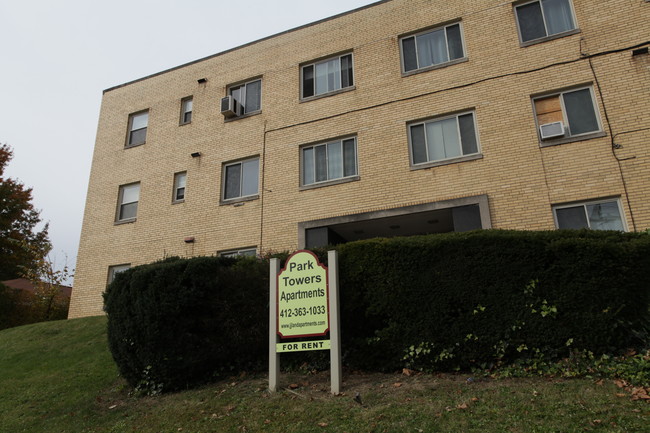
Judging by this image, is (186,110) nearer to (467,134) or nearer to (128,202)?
(128,202)

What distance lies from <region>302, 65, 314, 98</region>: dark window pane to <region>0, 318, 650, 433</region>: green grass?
10.1 metres

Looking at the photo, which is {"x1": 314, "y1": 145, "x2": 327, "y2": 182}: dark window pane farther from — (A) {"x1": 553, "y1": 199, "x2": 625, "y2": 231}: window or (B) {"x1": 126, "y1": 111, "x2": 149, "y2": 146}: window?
(B) {"x1": 126, "y1": 111, "x2": 149, "y2": 146}: window

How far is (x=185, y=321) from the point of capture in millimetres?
8047

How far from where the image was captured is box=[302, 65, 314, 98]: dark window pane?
15.5 meters

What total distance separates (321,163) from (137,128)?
864 centimetres

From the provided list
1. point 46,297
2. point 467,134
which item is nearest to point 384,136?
point 467,134

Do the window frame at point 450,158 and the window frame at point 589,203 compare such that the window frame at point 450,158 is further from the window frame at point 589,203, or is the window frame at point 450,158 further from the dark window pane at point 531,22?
the dark window pane at point 531,22

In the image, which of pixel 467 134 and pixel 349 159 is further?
pixel 349 159

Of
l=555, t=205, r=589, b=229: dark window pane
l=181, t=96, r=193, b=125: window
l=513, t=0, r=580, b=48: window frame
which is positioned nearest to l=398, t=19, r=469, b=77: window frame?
l=513, t=0, r=580, b=48: window frame

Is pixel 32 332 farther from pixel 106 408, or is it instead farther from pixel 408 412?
→ pixel 408 412

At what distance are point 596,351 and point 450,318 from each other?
1988mm

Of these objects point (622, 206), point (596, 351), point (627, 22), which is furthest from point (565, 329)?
point (627, 22)

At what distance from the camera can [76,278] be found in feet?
55.3

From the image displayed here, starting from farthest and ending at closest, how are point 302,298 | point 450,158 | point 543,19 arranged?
point 543,19 < point 450,158 < point 302,298
